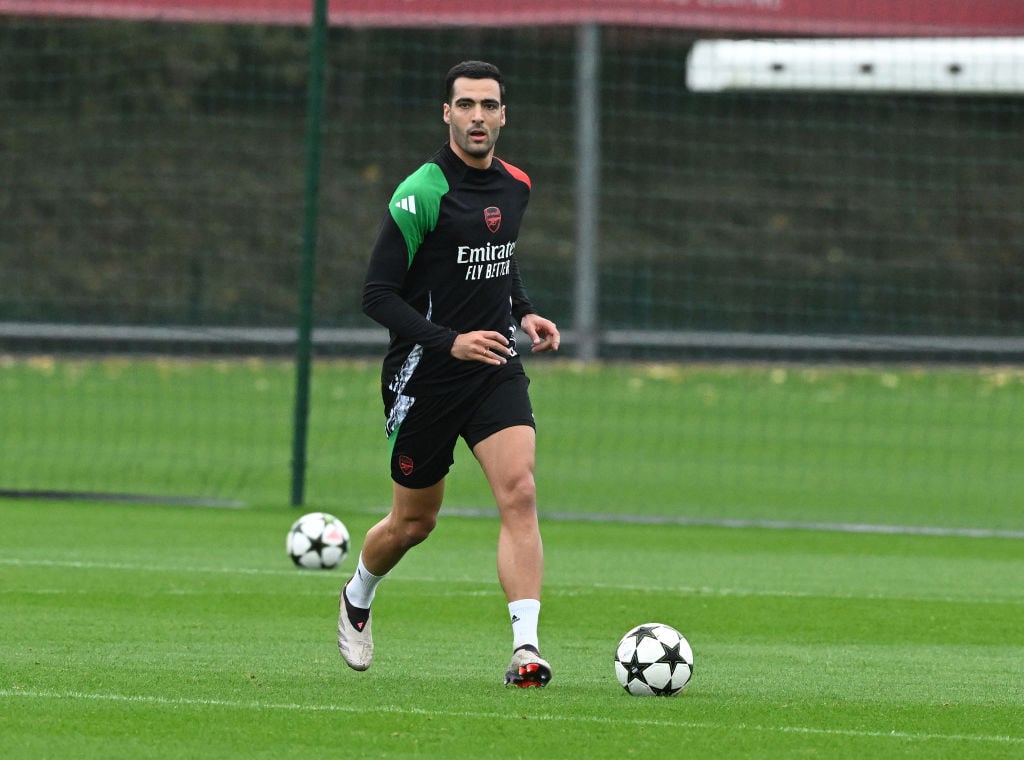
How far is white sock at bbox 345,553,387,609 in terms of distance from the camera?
26.9 feet

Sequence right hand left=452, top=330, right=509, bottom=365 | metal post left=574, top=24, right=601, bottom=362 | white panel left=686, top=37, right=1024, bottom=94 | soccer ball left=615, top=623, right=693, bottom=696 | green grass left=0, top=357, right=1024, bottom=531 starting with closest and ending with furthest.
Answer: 1. soccer ball left=615, top=623, right=693, bottom=696
2. right hand left=452, top=330, right=509, bottom=365
3. green grass left=0, top=357, right=1024, bottom=531
4. white panel left=686, top=37, right=1024, bottom=94
5. metal post left=574, top=24, right=601, bottom=362

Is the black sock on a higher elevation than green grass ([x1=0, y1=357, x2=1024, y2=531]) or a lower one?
lower

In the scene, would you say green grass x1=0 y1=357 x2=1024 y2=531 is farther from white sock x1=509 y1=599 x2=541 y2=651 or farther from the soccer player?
white sock x1=509 y1=599 x2=541 y2=651

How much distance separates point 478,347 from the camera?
7.64m

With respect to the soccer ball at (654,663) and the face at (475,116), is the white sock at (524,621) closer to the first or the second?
the soccer ball at (654,663)

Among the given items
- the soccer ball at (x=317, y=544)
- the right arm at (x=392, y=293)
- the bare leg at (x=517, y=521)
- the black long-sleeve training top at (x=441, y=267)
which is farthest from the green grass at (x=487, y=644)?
the right arm at (x=392, y=293)

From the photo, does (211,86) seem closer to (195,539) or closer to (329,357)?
(329,357)

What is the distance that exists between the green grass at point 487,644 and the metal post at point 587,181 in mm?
5545

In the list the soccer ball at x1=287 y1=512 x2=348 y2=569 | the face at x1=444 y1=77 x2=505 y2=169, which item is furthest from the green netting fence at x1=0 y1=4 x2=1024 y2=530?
the face at x1=444 y1=77 x2=505 y2=169

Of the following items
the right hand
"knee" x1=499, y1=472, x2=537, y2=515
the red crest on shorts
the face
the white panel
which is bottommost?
"knee" x1=499, y1=472, x2=537, y2=515

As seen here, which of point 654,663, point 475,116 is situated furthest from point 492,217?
point 654,663

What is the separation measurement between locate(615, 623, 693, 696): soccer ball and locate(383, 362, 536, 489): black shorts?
96 cm

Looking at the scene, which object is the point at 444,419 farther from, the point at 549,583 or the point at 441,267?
the point at 549,583

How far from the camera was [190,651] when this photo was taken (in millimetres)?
8453
